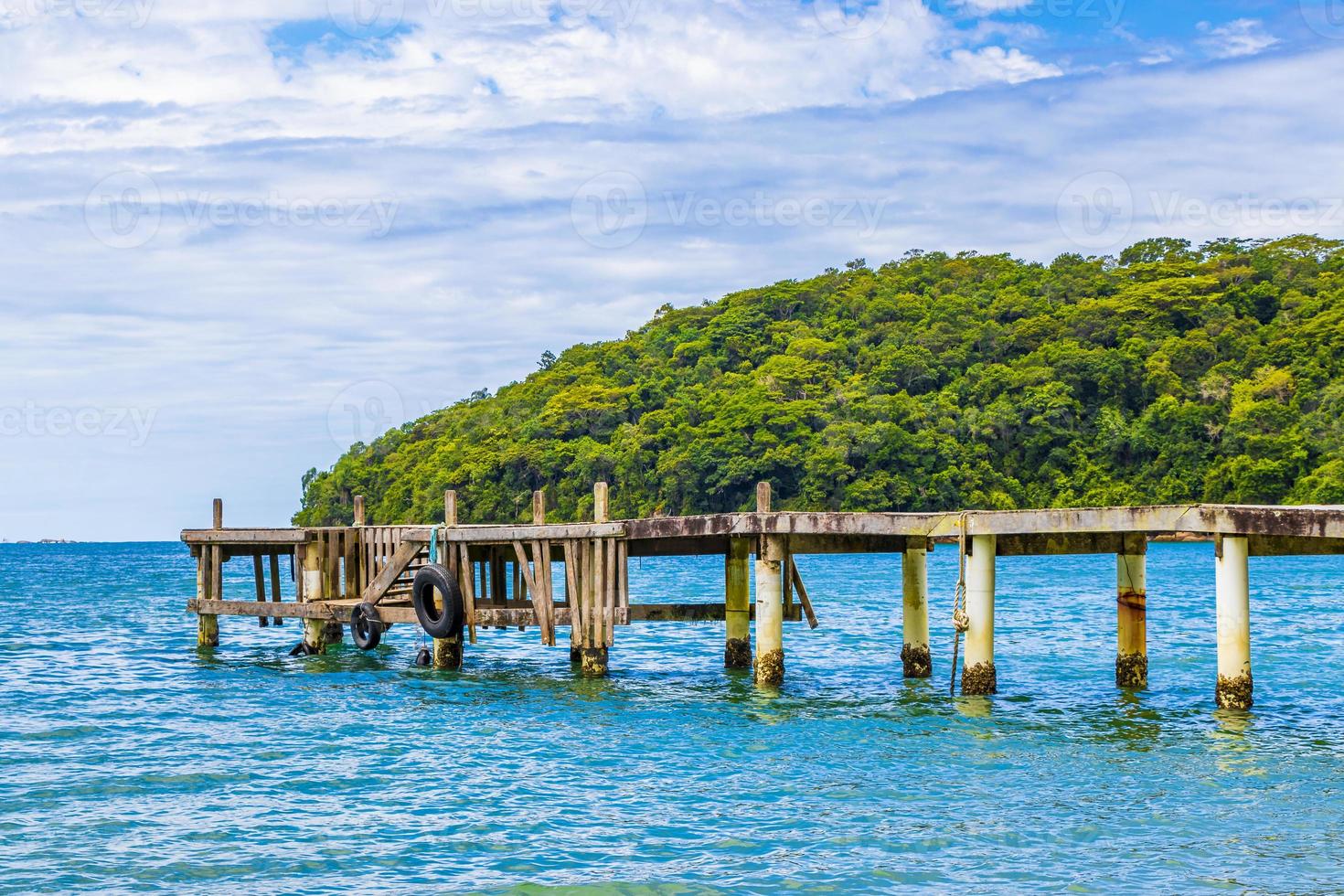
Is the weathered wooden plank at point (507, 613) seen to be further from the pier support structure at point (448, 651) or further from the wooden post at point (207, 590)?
the wooden post at point (207, 590)

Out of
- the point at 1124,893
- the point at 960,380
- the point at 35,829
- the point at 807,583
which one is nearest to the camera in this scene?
the point at 1124,893

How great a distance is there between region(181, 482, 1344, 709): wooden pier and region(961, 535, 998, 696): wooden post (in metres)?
0.03

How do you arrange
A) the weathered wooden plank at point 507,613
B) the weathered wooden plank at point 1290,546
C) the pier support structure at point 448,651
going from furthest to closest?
the pier support structure at point 448,651 → the weathered wooden plank at point 507,613 → the weathered wooden plank at point 1290,546

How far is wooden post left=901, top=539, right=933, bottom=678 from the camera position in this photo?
25.2 metres

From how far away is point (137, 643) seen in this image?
4084 cm

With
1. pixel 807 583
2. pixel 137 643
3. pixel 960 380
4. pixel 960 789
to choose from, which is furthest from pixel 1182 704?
pixel 960 380

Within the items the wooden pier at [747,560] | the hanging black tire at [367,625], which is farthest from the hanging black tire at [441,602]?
the hanging black tire at [367,625]

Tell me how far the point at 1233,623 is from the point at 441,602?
46.7ft

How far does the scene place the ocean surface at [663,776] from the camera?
1427 cm

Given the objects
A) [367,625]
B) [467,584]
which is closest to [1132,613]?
[467,584]

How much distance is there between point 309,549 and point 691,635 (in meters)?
13.2

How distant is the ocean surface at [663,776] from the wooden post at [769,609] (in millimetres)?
562

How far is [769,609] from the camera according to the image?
24000mm

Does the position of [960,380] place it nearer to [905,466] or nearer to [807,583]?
[905,466]
